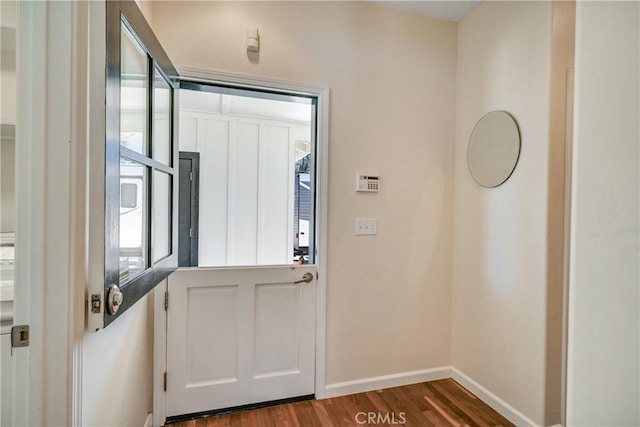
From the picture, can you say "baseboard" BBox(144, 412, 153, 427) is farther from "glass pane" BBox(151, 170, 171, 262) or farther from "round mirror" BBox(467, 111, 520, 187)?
"round mirror" BBox(467, 111, 520, 187)

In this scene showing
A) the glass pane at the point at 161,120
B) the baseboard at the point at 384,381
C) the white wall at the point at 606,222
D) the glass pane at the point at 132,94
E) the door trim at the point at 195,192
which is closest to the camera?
the white wall at the point at 606,222

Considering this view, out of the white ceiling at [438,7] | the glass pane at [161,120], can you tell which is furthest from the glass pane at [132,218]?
the white ceiling at [438,7]

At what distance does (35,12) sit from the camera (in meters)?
0.75

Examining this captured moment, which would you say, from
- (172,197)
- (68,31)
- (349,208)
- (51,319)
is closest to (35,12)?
(68,31)

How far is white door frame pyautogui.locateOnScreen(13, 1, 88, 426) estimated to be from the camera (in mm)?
752

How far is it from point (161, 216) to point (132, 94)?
58cm

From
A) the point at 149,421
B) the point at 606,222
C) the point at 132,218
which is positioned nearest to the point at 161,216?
the point at 132,218

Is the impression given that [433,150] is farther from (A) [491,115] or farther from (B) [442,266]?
(B) [442,266]

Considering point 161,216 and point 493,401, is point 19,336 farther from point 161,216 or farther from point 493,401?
point 493,401

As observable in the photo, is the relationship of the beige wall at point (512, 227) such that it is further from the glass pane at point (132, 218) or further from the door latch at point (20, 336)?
the door latch at point (20, 336)

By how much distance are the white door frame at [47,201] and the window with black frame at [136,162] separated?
0.28ft

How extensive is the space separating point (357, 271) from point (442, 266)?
72cm

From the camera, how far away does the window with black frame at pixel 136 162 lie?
883 millimetres

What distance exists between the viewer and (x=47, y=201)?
0.76 metres
